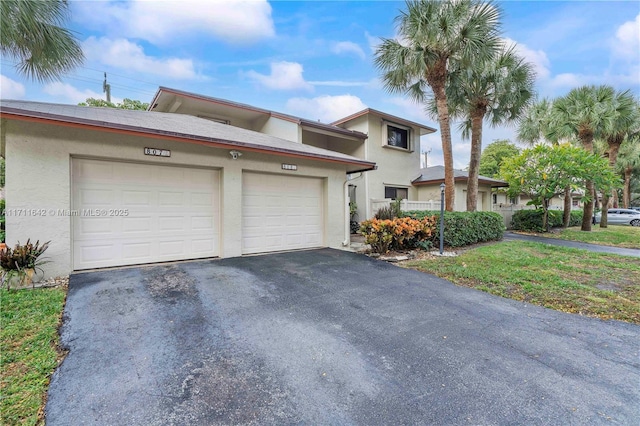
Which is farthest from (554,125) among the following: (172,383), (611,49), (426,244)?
(172,383)

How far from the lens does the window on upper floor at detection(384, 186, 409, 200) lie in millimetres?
15191

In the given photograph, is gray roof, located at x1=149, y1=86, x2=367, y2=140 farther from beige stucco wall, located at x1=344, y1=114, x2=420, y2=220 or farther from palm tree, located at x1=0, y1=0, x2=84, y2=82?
palm tree, located at x1=0, y1=0, x2=84, y2=82

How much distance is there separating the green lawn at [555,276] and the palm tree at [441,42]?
4.04m

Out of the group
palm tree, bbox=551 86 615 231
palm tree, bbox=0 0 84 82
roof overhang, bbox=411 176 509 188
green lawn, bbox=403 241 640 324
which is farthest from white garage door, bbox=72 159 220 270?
palm tree, bbox=551 86 615 231

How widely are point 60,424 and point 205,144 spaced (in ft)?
18.1

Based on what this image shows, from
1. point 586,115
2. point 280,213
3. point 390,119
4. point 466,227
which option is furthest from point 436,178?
point 280,213

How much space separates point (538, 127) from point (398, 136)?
434 inches

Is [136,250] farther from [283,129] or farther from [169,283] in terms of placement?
[283,129]

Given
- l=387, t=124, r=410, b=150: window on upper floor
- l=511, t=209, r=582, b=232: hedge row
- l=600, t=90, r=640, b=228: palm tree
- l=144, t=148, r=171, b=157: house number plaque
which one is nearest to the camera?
l=144, t=148, r=171, b=157: house number plaque

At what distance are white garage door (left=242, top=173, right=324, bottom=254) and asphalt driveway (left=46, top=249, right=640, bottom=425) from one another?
294cm

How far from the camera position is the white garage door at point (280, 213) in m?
7.74

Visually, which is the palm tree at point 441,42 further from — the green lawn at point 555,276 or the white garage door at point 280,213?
the white garage door at point 280,213

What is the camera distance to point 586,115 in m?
15.2

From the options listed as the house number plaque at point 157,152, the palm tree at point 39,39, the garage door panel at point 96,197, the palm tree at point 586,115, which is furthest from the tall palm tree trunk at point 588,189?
the palm tree at point 39,39
